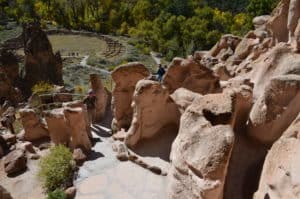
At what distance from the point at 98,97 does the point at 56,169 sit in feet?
19.7

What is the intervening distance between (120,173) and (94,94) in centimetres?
588

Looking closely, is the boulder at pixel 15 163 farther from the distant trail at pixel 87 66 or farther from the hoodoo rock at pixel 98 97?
the distant trail at pixel 87 66

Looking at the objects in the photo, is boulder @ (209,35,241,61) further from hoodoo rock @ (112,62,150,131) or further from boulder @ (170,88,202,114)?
boulder @ (170,88,202,114)

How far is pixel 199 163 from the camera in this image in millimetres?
9961

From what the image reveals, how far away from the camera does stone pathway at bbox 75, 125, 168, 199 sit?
13.7 m

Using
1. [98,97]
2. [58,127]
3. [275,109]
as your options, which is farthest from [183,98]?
[98,97]

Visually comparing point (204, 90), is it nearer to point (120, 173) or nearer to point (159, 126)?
point (159, 126)

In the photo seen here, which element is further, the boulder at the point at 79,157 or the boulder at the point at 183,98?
the boulder at the point at 79,157

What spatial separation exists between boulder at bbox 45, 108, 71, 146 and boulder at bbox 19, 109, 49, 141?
1.51 meters

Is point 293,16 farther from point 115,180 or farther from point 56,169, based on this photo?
point 56,169

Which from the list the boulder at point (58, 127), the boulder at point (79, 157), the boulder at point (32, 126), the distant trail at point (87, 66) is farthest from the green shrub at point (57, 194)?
the distant trail at point (87, 66)

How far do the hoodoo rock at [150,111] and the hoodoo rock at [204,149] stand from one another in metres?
3.95

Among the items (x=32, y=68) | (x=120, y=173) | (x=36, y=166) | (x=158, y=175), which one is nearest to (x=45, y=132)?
(x=36, y=166)

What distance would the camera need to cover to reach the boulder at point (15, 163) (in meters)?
16.3
